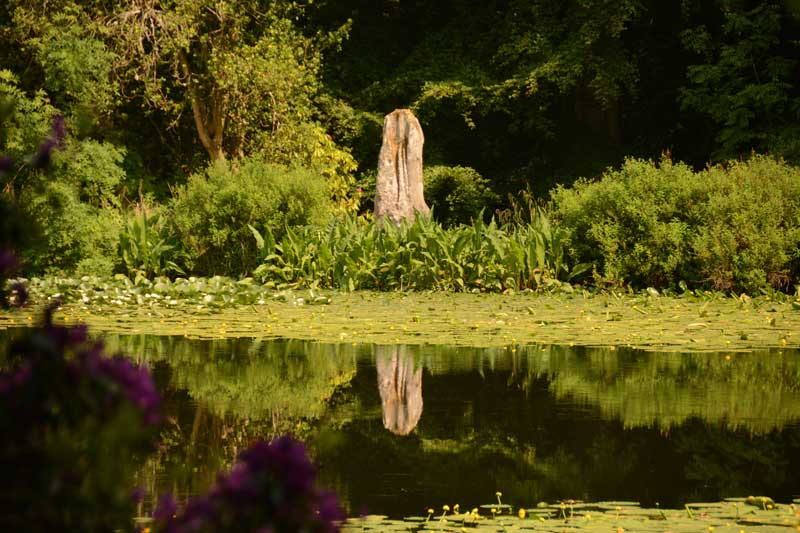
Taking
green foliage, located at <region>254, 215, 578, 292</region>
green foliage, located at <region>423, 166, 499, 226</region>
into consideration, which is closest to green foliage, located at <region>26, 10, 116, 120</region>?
green foliage, located at <region>254, 215, 578, 292</region>

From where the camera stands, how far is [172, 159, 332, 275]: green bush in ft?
64.9

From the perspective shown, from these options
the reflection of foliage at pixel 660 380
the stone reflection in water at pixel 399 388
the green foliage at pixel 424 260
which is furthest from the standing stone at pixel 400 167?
the reflection of foliage at pixel 660 380

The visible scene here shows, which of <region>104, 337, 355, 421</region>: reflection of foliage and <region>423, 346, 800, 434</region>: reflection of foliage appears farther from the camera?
<region>104, 337, 355, 421</region>: reflection of foliage

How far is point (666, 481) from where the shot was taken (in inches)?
262

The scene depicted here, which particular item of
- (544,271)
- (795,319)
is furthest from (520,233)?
(795,319)

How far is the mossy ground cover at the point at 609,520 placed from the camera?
17.9 feet

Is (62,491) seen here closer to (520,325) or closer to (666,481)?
(666,481)

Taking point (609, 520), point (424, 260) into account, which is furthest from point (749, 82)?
point (609, 520)

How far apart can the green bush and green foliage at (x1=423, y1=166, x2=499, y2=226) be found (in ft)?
28.0

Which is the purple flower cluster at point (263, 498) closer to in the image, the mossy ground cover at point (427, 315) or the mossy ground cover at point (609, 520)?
the mossy ground cover at point (609, 520)

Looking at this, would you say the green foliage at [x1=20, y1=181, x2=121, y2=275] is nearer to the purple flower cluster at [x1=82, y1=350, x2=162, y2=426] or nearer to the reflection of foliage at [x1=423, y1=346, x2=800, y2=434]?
the reflection of foliage at [x1=423, y1=346, x2=800, y2=434]

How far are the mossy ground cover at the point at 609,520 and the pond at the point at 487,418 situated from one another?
0.67 feet

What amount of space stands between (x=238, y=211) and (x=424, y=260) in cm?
331

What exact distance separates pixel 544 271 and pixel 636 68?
1159 cm
